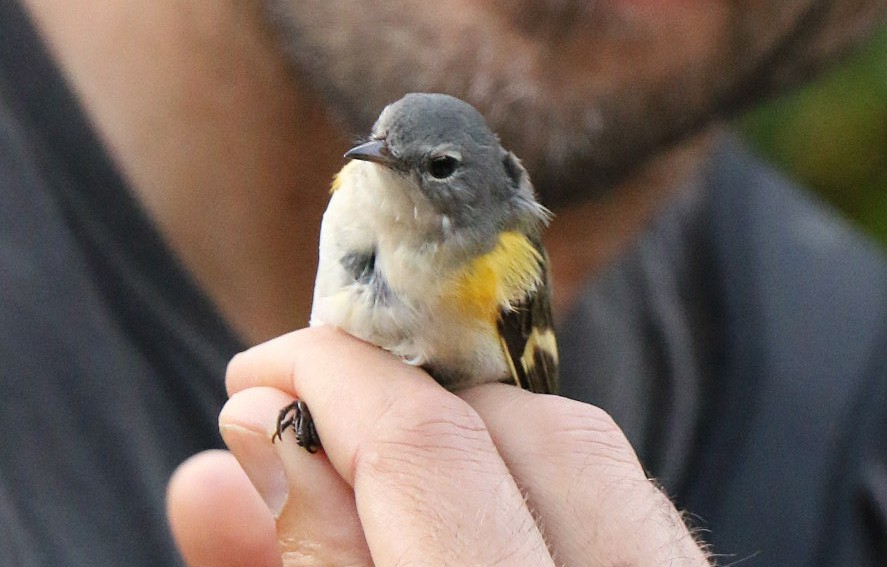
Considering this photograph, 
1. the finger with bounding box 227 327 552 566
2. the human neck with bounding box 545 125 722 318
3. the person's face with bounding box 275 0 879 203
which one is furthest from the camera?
the human neck with bounding box 545 125 722 318

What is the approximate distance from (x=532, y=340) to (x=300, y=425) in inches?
11.8

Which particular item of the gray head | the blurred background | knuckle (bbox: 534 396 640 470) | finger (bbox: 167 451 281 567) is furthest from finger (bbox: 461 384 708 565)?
the blurred background

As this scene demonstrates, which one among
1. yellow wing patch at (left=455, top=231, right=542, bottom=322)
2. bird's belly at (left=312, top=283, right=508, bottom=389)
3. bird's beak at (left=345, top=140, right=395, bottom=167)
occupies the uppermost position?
bird's beak at (left=345, top=140, right=395, bottom=167)

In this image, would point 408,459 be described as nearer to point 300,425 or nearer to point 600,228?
point 300,425

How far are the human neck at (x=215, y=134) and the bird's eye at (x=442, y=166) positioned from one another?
68 centimetres

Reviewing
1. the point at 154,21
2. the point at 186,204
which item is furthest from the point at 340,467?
the point at 154,21

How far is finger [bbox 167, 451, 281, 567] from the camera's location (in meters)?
1.03

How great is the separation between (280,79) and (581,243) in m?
0.71

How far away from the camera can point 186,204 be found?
1.53 m

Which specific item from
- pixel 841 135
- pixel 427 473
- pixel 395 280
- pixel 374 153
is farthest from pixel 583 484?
pixel 841 135

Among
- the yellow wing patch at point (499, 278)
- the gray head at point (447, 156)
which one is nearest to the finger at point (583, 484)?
the yellow wing patch at point (499, 278)

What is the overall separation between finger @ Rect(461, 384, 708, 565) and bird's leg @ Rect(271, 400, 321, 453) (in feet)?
0.59

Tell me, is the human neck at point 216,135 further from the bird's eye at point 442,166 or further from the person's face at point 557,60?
the bird's eye at point 442,166

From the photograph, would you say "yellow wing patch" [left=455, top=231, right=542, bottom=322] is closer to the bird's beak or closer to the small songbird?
the small songbird
